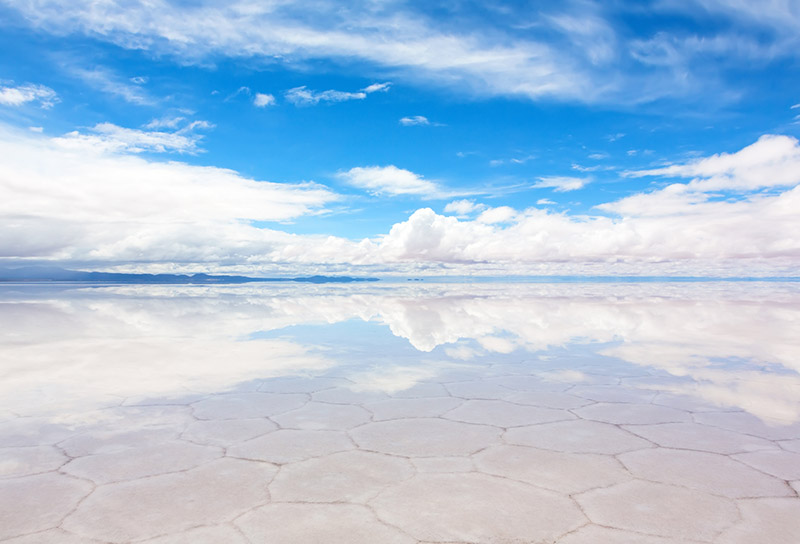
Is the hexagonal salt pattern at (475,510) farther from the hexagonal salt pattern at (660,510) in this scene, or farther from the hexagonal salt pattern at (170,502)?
the hexagonal salt pattern at (170,502)

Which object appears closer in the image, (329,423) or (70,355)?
(329,423)

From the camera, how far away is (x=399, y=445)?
2852 millimetres

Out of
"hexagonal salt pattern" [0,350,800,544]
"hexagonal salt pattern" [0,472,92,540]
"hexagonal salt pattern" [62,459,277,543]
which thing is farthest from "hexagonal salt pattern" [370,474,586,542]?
"hexagonal salt pattern" [0,472,92,540]

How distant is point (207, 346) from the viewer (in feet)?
21.2

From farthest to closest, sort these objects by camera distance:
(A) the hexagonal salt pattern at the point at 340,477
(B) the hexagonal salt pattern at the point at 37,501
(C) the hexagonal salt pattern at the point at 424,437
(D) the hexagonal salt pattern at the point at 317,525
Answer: (C) the hexagonal salt pattern at the point at 424,437 → (A) the hexagonal salt pattern at the point at 340,477 → (B) the hexagonal salt pattern at the point at 37,501 → (D) the hexagonal salt pattern at the point at 317,525

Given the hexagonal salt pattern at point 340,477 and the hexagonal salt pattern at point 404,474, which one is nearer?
the hexagonal salt pattern at point 404,474

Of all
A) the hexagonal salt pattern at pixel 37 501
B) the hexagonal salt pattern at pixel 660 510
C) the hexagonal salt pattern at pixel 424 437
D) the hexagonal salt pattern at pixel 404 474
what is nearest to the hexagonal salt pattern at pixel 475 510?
the hexagonal salt pattern at pixel 404 474

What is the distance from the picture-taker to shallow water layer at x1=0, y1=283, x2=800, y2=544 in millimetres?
2000

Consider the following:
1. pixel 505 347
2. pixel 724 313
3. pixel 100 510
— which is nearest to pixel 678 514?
pixel 100 510

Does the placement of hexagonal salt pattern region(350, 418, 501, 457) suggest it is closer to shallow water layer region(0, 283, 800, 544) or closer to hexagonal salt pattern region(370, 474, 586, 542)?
shallow water layer region(0, 283, 800, 544)

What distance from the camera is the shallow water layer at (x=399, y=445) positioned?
2000mm

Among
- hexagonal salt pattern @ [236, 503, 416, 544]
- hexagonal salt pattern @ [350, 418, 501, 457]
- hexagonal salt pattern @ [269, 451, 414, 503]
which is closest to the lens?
hexagonal salt pattern @ [236, 503, 416, 544]

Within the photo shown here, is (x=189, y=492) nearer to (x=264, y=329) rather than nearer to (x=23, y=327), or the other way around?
(x=264, y=329)

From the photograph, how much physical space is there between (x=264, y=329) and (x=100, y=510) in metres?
6.33
